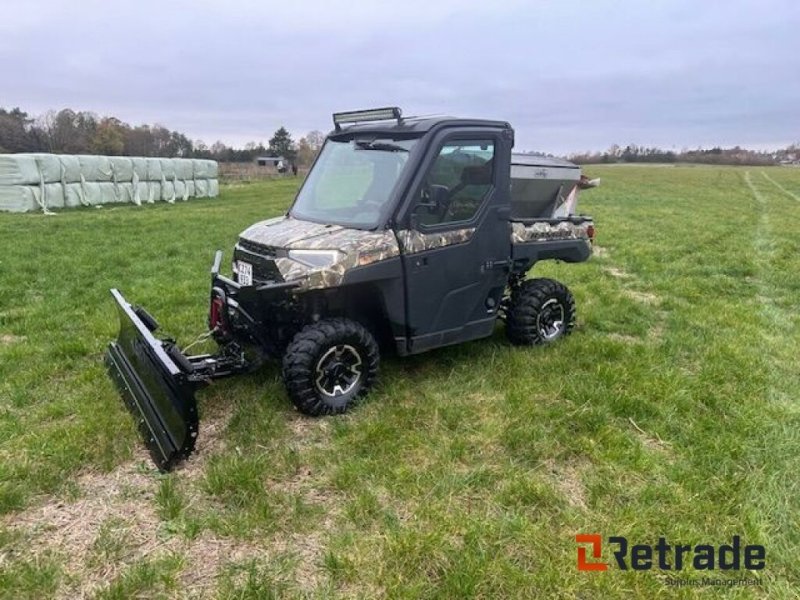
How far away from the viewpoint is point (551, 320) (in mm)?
5461

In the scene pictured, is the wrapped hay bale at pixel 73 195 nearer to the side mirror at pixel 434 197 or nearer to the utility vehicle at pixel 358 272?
the utility vehicle at pixel 358 272

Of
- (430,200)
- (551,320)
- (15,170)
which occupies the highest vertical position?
(15,170)

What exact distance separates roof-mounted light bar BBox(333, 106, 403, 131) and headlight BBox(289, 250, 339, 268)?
1307mm

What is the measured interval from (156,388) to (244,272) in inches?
43.7

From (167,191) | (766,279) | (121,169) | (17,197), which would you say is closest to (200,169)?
(167,191)

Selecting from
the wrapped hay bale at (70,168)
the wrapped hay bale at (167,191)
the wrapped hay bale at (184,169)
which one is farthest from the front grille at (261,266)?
the wrapped hay bale at (184,169)

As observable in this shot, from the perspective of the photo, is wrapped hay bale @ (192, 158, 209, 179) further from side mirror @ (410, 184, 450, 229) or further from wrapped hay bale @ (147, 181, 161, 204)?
side mirror @ (410, 184, 450, 229)

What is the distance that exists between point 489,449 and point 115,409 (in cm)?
256

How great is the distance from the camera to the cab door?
4.16 m

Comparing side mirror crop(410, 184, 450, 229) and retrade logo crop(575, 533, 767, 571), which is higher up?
side mirror crop(410, 184, 450, 229)

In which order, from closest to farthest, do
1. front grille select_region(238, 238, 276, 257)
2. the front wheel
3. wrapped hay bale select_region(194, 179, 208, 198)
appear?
1. the front wheel
2. front grille select_region(238, 238, 276, 257)
3. wrapped hay bale select_region(194, 179, 208, 198)

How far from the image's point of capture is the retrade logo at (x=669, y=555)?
263 centimetres

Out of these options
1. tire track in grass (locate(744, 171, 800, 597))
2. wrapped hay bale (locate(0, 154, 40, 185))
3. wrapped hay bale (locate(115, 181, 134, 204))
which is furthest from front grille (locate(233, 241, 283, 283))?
wrapped hay bale (locate(115, 181, 134, 204))

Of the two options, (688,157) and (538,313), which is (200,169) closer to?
(538,313)
